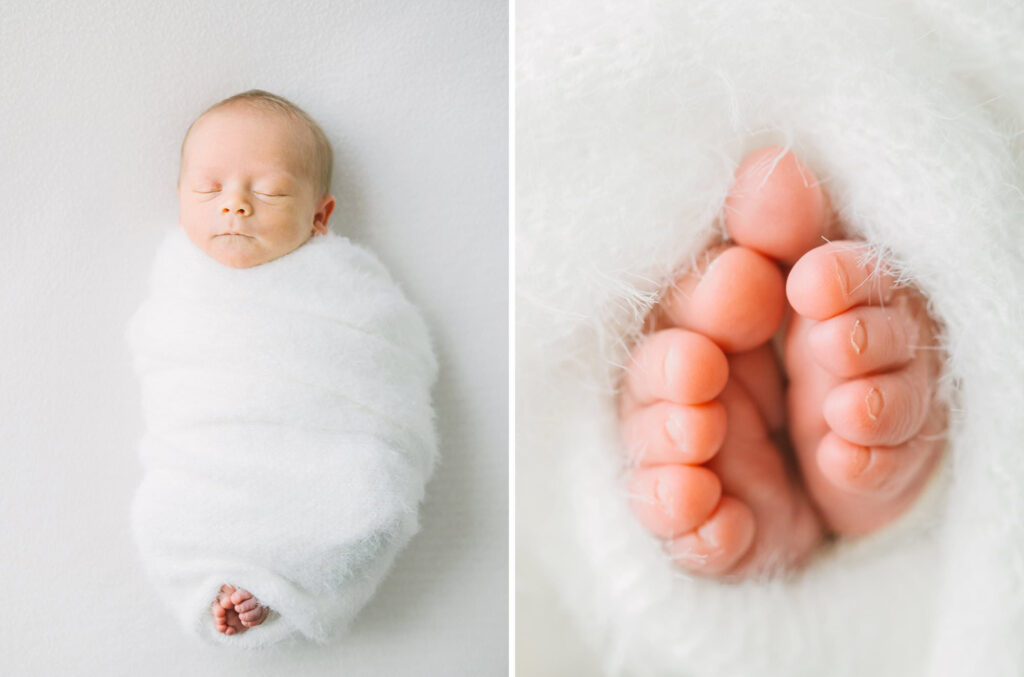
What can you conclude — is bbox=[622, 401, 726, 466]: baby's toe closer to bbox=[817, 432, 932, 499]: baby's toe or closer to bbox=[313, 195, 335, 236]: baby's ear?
bbox=[817, 432, 932, 499]: baby's toe

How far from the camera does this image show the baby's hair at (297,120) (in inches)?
29.8

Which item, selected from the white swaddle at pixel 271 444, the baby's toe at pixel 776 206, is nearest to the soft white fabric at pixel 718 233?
the baby's toe at pixel 776 206

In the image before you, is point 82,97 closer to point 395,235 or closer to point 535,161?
point 395,235

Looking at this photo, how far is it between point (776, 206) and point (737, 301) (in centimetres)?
7

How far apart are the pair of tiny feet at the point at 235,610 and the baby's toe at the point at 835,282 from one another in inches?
22.1

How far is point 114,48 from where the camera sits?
2.55ft

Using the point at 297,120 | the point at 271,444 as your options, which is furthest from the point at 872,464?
the point at 297,120

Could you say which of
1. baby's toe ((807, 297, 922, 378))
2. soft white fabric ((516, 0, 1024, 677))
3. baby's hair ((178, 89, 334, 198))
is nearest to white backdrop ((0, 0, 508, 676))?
baby's hair ((178, 89, 334, 198))

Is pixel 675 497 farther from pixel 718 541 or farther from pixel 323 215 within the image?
pixel 323 215

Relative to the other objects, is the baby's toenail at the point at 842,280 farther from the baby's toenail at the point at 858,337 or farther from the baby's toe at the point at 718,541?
the baby's toe at the point at 718,541

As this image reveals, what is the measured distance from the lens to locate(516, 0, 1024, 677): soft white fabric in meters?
0.45

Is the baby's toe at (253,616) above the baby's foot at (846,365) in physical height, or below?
below

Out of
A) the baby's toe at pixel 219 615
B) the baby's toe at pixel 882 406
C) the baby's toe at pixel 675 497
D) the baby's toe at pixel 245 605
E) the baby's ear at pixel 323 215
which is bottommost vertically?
the baby's toe at pixel 219 615

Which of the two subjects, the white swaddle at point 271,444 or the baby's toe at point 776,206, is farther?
the white swaddle at point 271,444
